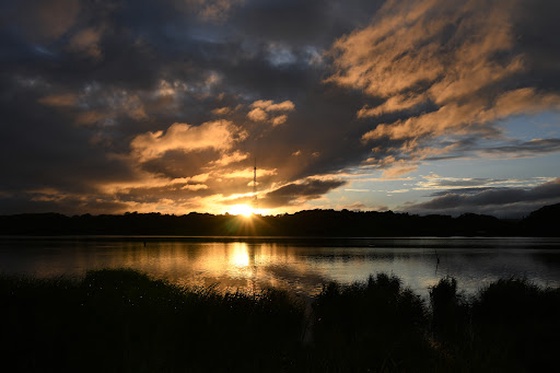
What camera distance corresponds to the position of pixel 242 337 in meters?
14.0

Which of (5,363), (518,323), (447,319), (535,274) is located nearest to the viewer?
(5,363)

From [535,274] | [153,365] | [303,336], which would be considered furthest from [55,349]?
[535,274]

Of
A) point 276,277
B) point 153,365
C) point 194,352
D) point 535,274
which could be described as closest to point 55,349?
point 153,365

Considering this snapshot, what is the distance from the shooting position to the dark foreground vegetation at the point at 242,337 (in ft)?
35.2

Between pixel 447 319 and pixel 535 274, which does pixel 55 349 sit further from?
pixel 535 274

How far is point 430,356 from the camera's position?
13664 mm

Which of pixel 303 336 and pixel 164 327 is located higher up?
pixel 164 327

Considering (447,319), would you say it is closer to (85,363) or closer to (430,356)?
(430,356)

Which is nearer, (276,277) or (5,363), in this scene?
(5,363)

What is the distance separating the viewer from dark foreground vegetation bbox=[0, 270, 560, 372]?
10727mm

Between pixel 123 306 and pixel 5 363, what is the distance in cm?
465

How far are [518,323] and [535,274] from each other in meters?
37.8

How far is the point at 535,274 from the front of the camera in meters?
51.7

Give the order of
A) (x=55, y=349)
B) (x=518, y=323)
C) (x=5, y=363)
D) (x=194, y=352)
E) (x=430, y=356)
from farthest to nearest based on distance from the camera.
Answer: (x=518, y=323)
(x=430, y=356)
(x=194, y=352)
(x=55, y=349)
(x=5, y=363)
